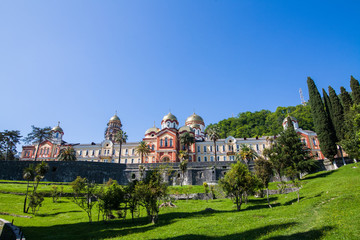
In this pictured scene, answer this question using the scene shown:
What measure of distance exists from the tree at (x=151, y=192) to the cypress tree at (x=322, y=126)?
1298 inches

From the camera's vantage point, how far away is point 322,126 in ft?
138

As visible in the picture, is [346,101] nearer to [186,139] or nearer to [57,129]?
[186,139]

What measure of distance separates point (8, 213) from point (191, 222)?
66.9 feet

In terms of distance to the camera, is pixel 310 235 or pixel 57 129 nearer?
pixel 310 235

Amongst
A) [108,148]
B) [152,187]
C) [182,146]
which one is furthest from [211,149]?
[152,187]

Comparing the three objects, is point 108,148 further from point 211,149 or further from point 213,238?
point 213,238

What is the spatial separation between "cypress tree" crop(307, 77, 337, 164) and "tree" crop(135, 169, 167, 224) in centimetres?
3296

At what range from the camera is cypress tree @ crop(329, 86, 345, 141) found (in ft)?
133

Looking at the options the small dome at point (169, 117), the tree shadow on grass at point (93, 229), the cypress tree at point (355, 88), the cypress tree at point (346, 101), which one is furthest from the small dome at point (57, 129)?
the cypress tree at point (355, 88)

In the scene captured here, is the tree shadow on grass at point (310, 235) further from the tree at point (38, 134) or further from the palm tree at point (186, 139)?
the tree at point (38, 134)

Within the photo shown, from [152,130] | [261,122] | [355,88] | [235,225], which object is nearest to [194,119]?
[152,130]

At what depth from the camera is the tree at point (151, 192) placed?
69.7ft

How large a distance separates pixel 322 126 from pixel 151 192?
35690mm

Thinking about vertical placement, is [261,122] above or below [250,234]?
above
